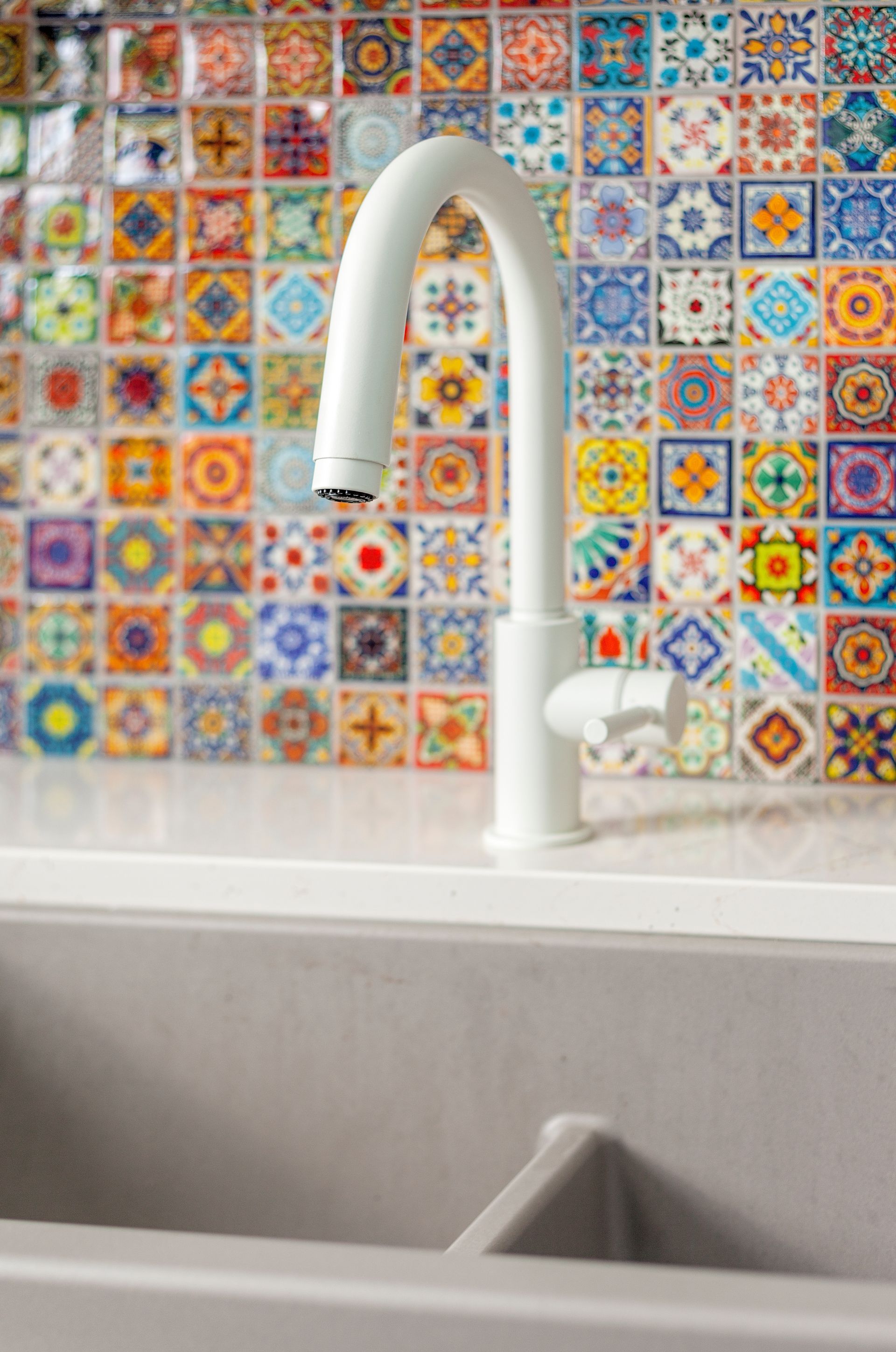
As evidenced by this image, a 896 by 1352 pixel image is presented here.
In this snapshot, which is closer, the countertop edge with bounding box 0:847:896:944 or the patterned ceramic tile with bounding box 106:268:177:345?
the countertop edge with bounding box 0:847:896:944

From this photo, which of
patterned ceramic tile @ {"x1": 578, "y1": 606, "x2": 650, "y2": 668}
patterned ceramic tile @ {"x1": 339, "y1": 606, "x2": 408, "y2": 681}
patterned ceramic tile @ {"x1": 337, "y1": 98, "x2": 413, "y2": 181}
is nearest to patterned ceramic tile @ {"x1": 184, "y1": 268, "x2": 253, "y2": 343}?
patterned ceramic tile @ {"x1": 337, "y1": 98, "x2": 413, "y2": 181}

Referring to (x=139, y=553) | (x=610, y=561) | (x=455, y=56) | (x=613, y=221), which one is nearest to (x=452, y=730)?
(x=610, y=561)

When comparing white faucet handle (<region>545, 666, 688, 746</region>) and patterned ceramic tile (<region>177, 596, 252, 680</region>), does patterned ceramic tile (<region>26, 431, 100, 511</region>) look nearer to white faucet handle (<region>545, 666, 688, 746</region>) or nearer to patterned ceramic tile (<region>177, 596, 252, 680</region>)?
patterned ceramic tile (<region>177, 596, 252, 680</region>)

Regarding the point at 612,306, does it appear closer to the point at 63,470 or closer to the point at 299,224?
the point at 299,224

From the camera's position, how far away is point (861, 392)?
91 centimetres

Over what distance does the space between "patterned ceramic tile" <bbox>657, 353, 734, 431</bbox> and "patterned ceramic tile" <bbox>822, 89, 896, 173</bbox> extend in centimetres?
15

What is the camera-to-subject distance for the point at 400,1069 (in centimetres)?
71

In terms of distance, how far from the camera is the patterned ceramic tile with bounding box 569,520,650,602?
0.94 meters

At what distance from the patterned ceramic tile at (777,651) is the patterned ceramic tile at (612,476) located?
11 cm

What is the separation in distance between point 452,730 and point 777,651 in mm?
234

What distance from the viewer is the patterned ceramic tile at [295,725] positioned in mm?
991

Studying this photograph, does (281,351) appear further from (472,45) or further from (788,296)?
(788,296)

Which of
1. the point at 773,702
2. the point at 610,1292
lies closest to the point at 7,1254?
the point at 610,1292

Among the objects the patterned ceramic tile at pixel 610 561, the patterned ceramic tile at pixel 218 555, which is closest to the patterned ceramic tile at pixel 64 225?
the patterned ceramic tile at pixel 218 555
